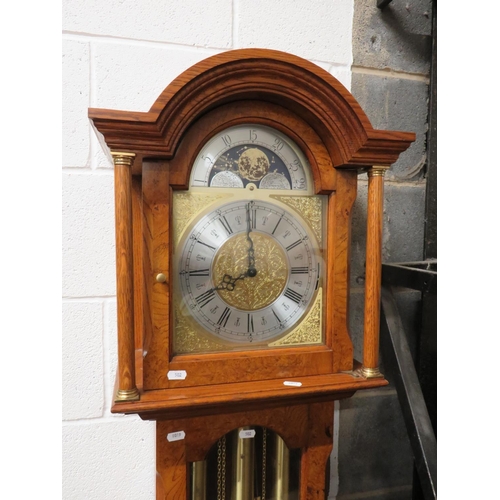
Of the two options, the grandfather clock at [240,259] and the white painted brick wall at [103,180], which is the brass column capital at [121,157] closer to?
the grandfather clock at [240,259]

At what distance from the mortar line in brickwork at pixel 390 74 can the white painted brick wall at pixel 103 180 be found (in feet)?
0.78

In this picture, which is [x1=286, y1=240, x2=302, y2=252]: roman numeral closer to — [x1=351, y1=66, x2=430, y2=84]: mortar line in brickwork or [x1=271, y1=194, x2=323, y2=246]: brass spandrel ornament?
[x1=271, y1=194, x2=323, y2=246]: brass spandrel ornament

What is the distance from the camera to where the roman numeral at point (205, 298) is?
2.10 feet

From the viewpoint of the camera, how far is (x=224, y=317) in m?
0.65

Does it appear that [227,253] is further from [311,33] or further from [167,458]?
[311,33]

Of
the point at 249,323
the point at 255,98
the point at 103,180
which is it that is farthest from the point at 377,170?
the point at 103,180

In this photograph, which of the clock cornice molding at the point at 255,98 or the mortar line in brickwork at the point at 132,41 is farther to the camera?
the mortar line in brickwork at the point at 132,41

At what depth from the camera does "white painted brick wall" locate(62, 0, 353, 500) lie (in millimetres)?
798

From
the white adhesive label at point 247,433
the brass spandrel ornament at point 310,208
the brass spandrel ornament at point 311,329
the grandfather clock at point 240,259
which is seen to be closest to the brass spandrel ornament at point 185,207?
the grandfather clock at point 240,259

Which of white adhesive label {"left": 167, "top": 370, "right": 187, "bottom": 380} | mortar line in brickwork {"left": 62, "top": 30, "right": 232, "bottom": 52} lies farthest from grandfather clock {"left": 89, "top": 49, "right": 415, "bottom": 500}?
mortar line in brickwork {"left": 62, "top": 30, "right": 232, "bottom": 52}

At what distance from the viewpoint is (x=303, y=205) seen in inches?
26.7

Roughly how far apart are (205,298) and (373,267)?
0.98ft

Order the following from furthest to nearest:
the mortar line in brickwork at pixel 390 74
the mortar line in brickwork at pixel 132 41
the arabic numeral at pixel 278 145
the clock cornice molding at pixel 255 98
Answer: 1. the mortar line in brickwork at pixel 390 74
2. the mortar line in brickwork at pixel 132 41
3. the arabic numeral at pixel 278 145
4. the clock cornice molding at pixel 255 98

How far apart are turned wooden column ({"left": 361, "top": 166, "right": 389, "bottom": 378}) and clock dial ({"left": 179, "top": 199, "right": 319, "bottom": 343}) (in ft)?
0.32
